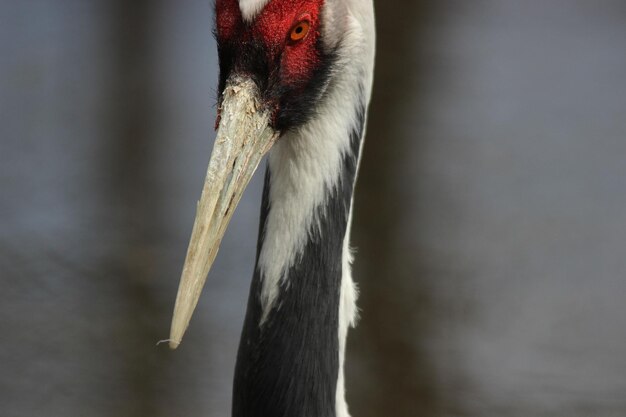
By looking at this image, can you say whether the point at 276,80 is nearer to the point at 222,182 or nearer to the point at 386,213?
the point at 222,182

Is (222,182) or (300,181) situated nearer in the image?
(222,182)

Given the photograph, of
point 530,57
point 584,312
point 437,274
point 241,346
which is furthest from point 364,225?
point 241,346

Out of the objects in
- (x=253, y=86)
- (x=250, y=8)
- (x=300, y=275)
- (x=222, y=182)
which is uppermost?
(x=250, y=8)

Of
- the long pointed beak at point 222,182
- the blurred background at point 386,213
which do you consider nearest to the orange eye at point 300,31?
the long pointed beak at point 222,182

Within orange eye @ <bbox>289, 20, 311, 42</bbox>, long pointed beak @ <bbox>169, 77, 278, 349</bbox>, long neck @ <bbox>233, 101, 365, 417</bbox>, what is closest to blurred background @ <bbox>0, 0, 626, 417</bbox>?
long neck @ <bbox>233, 101, 365, 417</bbox>

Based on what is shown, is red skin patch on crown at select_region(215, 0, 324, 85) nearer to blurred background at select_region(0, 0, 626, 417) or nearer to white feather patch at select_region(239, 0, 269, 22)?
white feather patch at select_region(239, 0, 269, 22)

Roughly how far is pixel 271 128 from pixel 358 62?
0.20m

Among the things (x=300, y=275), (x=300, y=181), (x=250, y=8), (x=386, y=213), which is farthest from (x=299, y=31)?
(x=386, y=213)

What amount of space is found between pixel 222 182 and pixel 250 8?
30 centimetres

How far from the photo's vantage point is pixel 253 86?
1.90 meters

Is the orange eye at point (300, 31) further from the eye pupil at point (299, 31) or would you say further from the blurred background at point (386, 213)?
the blurred background at point (386, 213)

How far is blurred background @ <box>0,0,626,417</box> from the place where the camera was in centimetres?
389

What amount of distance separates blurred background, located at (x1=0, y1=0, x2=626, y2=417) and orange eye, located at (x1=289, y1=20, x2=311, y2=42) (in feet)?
6.48

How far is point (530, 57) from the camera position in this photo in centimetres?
589
